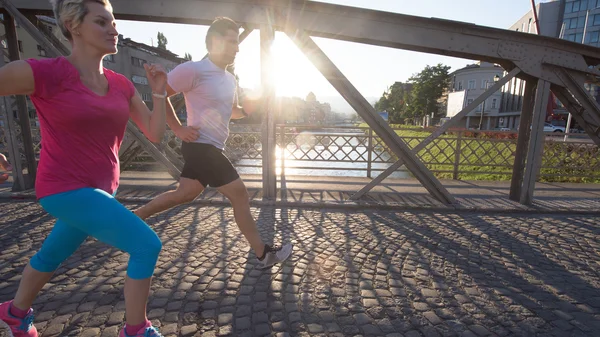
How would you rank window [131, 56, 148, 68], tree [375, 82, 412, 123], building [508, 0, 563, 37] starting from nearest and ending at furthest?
1. window [131, 56, 148, 68]
2. building [508, 0, 563, 37]
3. tree [375, 82, 412, 123]

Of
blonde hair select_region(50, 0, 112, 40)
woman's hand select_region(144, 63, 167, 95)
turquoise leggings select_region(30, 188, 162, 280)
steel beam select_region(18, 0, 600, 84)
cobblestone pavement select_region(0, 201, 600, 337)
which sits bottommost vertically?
cobblestone pavement select_region(0, 201, 600, 337)

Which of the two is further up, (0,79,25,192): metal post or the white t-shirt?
the white t-shirt

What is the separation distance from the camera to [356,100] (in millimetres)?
4934

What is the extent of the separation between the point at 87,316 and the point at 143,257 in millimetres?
1130

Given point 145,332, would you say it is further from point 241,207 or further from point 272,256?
point 272,256

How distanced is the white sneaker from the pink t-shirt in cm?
160

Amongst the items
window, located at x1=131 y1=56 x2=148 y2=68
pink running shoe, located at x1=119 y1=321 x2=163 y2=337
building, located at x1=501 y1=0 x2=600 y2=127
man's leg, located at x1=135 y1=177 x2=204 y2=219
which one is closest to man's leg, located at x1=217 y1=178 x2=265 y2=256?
man's leg, located at x1=135 y1=177 x2=204 y2=219

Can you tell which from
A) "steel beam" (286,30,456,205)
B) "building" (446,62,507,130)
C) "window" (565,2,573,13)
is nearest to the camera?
"steel beam" (286,30,456,205)

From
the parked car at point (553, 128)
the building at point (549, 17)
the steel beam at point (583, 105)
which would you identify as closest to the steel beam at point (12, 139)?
the steel beam at point (583, 105)

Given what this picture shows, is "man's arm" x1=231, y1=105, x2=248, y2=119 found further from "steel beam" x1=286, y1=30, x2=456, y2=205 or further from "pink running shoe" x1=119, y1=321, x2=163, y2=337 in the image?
"steel beam" x1=286, y1=30, x2=456, y2=205

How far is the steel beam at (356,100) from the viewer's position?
186 inches

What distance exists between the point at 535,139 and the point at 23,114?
8.57 m

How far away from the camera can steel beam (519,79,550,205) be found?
5012 mm

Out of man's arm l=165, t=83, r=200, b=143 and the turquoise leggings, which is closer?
the turquoise leggings
